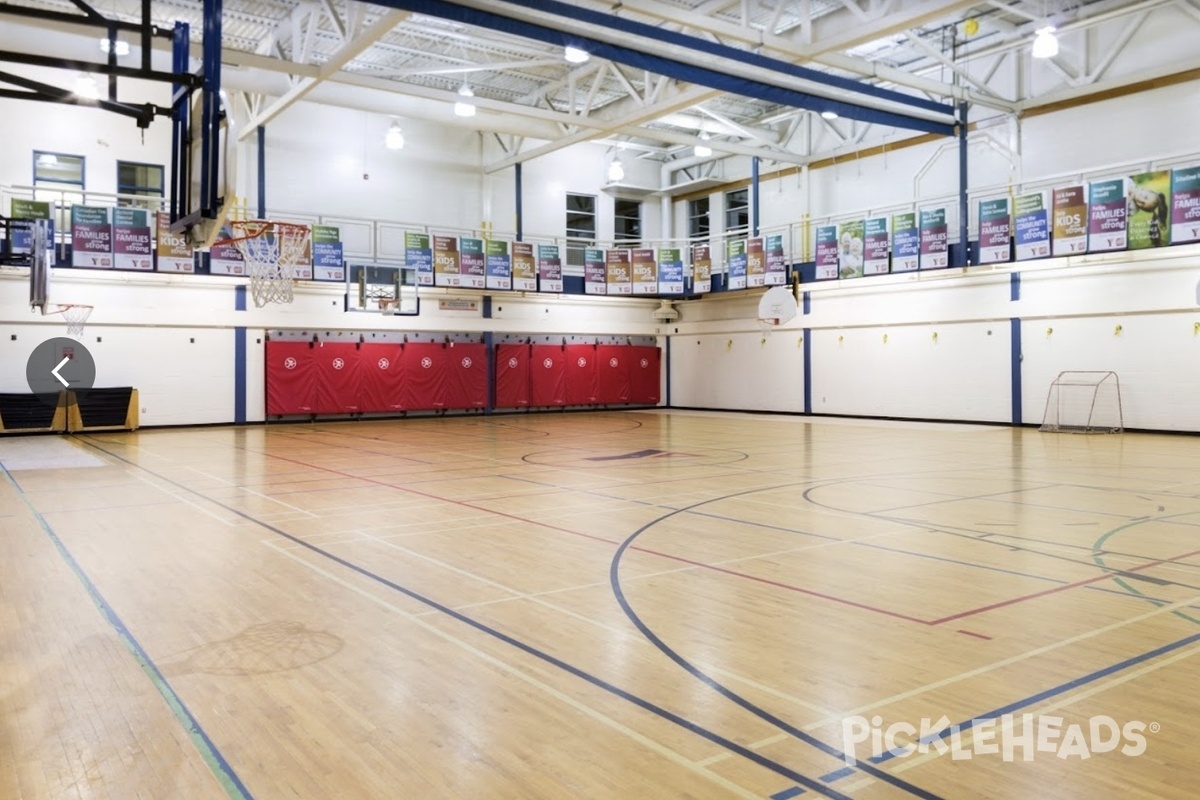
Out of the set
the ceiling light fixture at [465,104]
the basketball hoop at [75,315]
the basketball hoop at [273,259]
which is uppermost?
the ceiling light fixture at [465,104]

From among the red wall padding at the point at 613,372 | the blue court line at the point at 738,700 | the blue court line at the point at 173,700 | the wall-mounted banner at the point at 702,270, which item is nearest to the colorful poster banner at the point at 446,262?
the red wall padding at the point at 613,372

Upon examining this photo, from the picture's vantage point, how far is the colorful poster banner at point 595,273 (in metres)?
27.1

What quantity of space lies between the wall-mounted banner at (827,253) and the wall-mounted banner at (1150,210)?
22.8ft

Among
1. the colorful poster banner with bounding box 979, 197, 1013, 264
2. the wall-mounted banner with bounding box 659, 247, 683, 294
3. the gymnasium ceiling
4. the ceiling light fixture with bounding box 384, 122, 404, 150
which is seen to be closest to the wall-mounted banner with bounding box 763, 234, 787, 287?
the gymnasium ceiling

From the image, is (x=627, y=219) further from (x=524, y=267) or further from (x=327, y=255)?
(x=327, y=255)

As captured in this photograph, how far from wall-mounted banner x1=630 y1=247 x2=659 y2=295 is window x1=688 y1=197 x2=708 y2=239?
454 centimetres

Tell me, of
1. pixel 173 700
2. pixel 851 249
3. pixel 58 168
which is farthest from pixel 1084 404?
pixel 58 168

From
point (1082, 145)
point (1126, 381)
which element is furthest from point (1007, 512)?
point (1082, 145)

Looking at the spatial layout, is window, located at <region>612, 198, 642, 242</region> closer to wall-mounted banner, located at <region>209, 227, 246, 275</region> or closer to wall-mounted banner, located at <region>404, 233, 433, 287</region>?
wall-mounted banner, located at <region>404, 233, 433, 287</region>

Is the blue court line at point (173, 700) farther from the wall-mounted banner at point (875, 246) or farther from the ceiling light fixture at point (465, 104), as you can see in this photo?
the wall-mounted banner at point (875, 246)

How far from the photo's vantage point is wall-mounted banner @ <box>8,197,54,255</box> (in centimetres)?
1917

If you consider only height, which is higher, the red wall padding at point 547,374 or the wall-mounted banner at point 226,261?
the wall-mounted banner at point 226,261

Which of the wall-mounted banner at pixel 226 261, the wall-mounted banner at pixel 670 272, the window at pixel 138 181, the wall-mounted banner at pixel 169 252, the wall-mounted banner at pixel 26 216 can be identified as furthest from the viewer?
the wall-mounted banner at pixel 670 272

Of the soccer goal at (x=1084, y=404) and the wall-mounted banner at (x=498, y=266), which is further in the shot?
the wall-mounted banner at (x=498, y=266)
